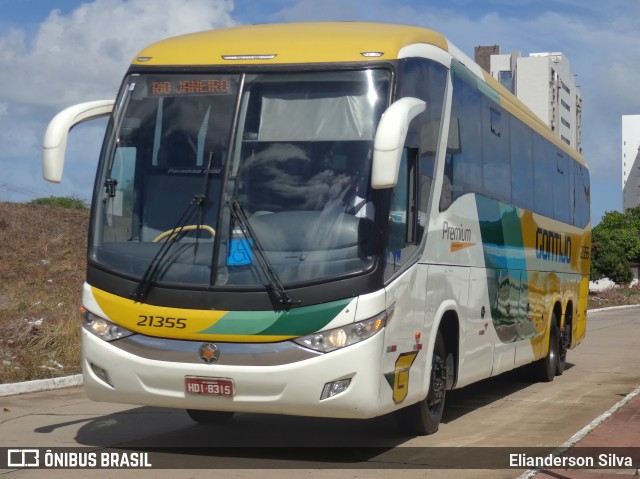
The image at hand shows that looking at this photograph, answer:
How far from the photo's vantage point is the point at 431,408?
1011 centimetres

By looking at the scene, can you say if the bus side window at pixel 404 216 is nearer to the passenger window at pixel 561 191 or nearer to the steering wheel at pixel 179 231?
the steering wheel at pixel 179 231

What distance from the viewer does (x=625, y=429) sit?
34.3 ft

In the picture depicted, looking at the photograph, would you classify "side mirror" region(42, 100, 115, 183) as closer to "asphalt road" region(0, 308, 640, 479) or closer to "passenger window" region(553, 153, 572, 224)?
"asphalt road" region(0, 308, 640, 479)

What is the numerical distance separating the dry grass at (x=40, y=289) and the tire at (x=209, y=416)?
13.1 feet

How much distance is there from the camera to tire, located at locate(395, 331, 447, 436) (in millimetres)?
9805

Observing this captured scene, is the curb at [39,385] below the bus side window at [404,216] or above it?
below

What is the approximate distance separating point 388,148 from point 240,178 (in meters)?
1.36

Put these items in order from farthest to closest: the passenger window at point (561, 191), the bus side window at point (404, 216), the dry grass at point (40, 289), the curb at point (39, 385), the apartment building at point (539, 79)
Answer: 1. the apartment building at point (539, 79)
2. the passenger window at point (561, 191)
3. the dry grass at point (40, 289)
4. the curb at point (39, 385)
5. the bus side window at point (404, 216)

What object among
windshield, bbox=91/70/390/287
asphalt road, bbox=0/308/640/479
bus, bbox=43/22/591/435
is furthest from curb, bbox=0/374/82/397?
windshield, bbox=91/70/390/287

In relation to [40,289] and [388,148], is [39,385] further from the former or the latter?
[40,289]

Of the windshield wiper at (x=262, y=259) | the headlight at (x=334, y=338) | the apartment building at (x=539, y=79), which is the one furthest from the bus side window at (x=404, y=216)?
the apartment building at (x=539, y=79)

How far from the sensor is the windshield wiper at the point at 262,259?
7949 millimetres

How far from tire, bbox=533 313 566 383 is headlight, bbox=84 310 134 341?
881 centimetres

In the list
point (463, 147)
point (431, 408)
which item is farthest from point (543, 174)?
point (431, 408)
